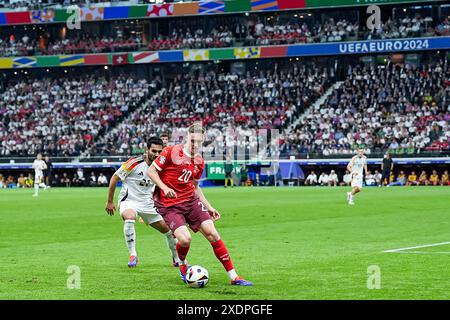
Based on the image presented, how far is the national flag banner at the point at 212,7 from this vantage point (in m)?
79.5

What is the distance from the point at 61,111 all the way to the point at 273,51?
19.4 m

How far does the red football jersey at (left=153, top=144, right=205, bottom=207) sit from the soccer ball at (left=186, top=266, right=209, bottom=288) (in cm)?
119

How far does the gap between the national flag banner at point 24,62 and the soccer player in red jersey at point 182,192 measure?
73.1 metres

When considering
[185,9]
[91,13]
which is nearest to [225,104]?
[185,9]

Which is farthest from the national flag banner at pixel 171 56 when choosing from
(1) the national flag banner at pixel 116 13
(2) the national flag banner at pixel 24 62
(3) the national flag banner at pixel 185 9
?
(2) the national flag banner at pixel 24 62

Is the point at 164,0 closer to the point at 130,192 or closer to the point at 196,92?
the point at 196,92

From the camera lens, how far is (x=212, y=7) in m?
79.9

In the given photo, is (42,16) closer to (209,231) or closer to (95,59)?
(95,59)

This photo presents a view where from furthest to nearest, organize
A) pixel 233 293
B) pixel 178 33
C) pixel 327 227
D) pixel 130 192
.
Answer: pixel 178 33, pixel 327 227, pixel 130 192, pixel 233 293

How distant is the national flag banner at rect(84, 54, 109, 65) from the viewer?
3273 inches

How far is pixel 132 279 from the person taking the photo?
1383 centimetres

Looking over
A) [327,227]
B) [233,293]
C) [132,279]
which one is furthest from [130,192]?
[327,227]

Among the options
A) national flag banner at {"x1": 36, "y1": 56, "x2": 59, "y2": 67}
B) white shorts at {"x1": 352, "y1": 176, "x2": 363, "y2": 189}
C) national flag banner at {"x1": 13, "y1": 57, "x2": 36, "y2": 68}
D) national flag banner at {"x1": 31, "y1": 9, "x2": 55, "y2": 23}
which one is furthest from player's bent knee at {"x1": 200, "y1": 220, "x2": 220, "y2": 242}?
national flag banner at {"x1": 31, "y1": 9, "x2": 55, "y2": 23}

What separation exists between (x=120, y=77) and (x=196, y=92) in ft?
32.5
